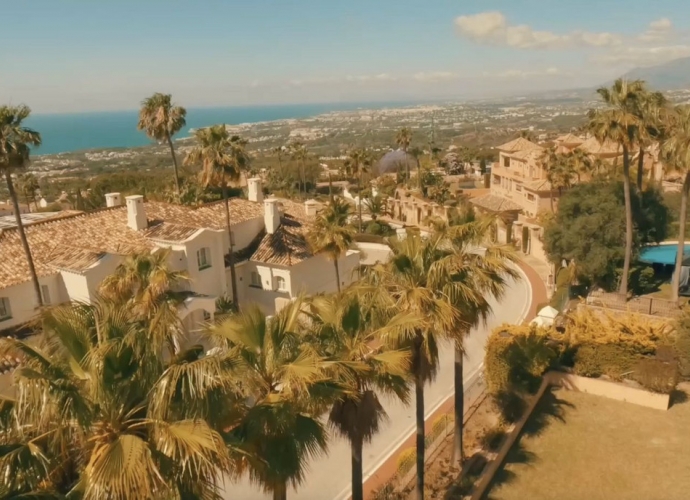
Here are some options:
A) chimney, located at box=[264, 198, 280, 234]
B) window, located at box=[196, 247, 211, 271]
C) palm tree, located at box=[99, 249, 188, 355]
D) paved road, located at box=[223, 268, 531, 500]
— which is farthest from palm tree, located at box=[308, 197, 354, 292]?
palm tree, located at box=[99, 249, 188, 355]

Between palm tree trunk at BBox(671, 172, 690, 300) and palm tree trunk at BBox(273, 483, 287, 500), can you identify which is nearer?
palm tree trunk at BBox(273, 483, 287, 500)

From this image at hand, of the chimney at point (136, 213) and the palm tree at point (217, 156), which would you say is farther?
the chimney at point (136, 213)

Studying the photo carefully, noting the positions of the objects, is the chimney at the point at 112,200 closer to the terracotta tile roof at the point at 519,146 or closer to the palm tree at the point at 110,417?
the palm tree at the point at 110,417

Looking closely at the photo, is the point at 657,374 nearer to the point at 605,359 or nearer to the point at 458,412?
the point at 605,359

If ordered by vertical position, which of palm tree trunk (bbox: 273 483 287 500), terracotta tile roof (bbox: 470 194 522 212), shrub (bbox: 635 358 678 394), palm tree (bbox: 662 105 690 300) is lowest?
terracotta tile roof (bbox: 470 194 522 212)

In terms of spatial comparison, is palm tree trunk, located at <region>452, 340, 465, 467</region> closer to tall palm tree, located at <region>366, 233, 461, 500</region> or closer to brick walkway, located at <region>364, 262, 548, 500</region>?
brick walkway, located at <region>364, 262, 548, 500</region>

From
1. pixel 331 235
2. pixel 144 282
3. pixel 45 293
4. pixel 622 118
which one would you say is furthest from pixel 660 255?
pixel 45 293

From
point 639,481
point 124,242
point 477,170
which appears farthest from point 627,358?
point 477,170

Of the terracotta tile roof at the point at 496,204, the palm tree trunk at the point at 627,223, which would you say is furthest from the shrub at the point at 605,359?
the terracotta tile roof at the point at 496,204
